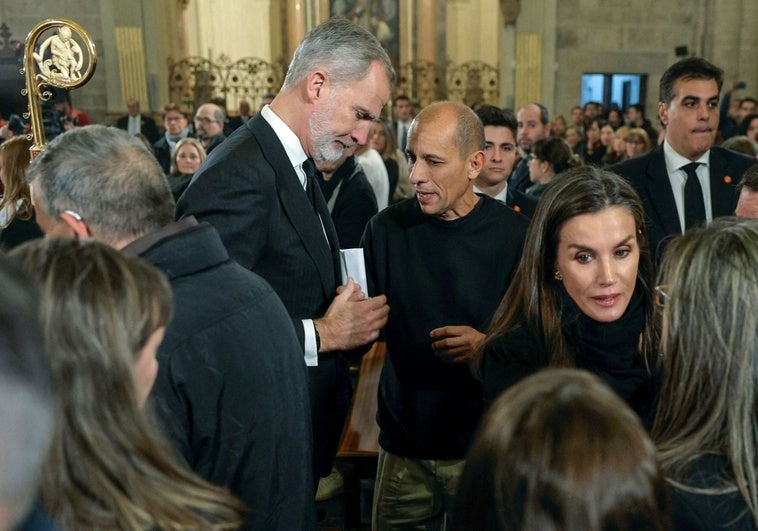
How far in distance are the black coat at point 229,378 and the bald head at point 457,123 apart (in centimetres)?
131

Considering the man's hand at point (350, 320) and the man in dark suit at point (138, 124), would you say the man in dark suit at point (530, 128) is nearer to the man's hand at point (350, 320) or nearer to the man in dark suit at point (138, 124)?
the man's hand at point (350, 320)

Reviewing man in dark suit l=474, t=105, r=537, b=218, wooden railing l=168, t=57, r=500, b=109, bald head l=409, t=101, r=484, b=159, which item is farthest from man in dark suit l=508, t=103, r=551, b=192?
wooden railing l=168, t=57, r=500, b=109

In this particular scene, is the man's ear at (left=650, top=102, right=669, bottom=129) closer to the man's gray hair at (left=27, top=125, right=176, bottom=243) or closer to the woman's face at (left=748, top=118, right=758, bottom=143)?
the man's gray hair at (left=27, top=125, right=176, bottom=243)

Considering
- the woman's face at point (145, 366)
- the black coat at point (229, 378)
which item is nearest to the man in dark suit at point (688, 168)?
the black coat at point (229, 378)

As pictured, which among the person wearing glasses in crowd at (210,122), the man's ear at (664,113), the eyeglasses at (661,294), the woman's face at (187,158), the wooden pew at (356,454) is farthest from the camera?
→ the person wearing glasses in crowd at (210,122)

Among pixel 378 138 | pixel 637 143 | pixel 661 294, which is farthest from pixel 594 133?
pixel 661 294

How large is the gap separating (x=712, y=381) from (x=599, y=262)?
0.66m

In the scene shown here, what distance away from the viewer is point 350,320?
230 centimetres

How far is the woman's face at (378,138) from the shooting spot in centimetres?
688

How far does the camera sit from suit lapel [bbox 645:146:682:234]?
3.53 metres

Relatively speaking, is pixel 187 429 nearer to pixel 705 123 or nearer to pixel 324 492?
pixel 324 492

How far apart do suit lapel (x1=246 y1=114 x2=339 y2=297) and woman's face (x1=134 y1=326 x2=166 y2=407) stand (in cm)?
110

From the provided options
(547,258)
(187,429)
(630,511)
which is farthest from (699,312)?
(187,429)

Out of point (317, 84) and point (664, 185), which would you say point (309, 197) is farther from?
point (664, 185)
